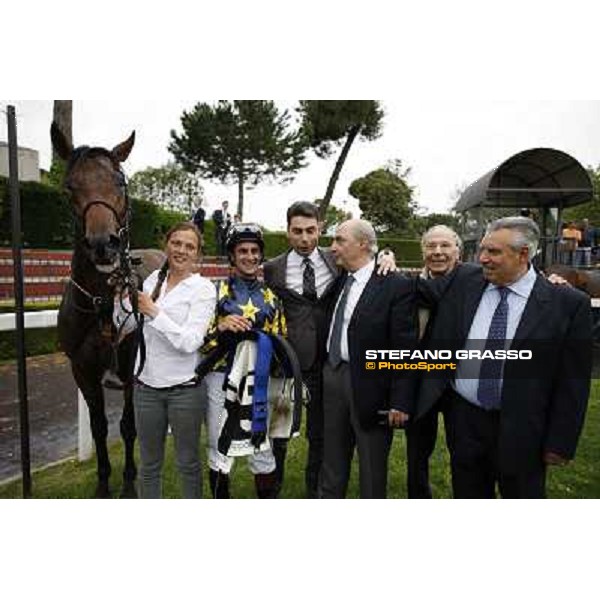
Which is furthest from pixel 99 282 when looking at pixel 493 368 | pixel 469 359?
pixel 493 368

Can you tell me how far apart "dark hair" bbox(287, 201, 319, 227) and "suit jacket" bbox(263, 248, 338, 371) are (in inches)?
7.3

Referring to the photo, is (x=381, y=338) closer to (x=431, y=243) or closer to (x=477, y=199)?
(x=431, y=243)

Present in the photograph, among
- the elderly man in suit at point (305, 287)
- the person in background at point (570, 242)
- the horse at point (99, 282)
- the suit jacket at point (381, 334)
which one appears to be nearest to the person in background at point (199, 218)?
the horse at point (99, 282)

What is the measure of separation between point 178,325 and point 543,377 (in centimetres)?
168

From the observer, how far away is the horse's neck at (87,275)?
2418 millimetres

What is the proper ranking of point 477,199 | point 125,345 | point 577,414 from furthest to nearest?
1. point 125,345
2. point 477,199
3. point 577,414

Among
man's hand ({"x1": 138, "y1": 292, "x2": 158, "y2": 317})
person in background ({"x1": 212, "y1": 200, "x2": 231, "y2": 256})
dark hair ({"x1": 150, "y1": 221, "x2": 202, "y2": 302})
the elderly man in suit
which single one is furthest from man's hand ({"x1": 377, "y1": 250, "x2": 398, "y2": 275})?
man's hand ({"x1": 138, "y1": 292, "x2": 158, "y2": 317})

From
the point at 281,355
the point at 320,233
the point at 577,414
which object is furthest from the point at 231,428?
the point at 577,414

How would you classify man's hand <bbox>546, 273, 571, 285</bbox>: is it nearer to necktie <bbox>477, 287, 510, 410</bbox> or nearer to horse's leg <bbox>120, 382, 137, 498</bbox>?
necktie <bbox>477, 287, 510, 410</bbox>

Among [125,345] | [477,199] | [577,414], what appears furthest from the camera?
[125,345]

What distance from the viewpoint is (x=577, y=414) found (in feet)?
7.32

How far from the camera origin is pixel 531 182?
7.91ft

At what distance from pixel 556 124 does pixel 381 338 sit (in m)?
1.29

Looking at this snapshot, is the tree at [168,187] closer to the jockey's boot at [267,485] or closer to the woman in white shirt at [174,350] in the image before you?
the woman in white shirt at [174,350]
